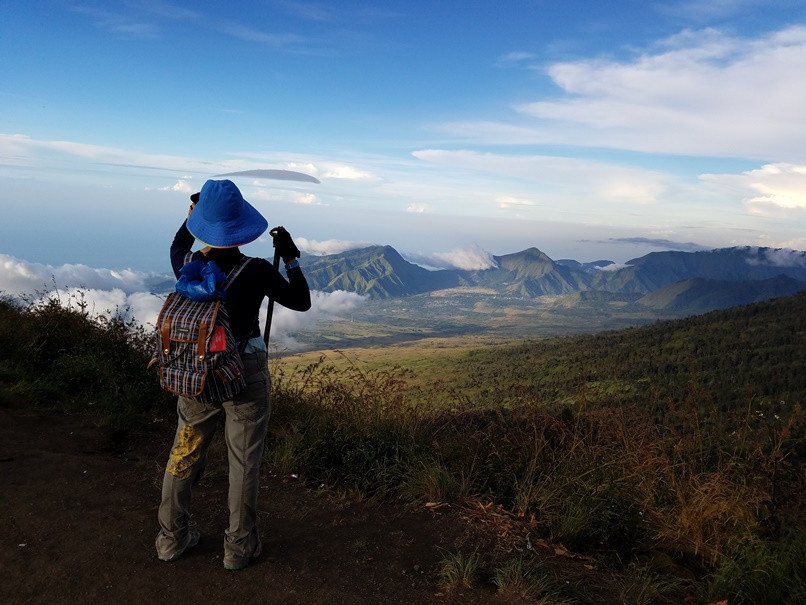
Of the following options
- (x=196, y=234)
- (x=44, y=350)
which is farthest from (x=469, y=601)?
(x=44, y=350)

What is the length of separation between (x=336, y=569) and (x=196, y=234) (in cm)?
237

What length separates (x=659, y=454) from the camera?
15.6 ft

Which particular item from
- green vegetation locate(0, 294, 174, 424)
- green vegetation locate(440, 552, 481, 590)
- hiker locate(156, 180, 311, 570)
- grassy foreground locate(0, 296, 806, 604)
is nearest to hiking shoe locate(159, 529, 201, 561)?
hiker locate(156, 180, 311, 570)

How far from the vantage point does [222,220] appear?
3.12 metres

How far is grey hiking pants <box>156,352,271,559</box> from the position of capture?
325cm

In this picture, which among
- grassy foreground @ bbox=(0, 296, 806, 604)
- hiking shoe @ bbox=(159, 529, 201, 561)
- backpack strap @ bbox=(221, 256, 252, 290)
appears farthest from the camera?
grassy foreground @ bbox=(0, 296, 806, 604)

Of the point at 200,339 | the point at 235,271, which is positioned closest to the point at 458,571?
the point at 200,339

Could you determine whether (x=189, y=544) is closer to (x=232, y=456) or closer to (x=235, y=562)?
(x=235, y=562)

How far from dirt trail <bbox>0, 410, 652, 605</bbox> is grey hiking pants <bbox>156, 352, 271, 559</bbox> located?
0.68ft

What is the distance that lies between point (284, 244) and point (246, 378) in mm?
882

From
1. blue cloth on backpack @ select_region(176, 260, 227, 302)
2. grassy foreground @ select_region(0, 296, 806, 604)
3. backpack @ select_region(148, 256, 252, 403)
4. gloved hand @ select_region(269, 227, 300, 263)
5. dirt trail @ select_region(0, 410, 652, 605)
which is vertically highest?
gloved hand @ select_region(269, 227, 300, 263)

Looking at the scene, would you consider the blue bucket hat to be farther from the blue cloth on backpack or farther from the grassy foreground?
the grassy foreground

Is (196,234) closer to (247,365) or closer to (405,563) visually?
(247,365)

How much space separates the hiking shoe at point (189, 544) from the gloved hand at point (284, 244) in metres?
2.03
